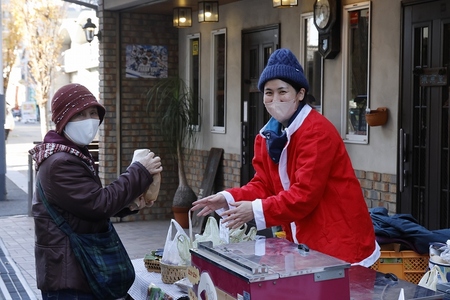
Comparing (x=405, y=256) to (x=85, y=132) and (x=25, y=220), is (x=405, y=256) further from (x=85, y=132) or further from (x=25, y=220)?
(x=25, y=220)

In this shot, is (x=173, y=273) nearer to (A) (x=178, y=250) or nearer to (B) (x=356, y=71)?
(A) (x=178, y=250)

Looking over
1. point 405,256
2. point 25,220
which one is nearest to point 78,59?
point 25,220

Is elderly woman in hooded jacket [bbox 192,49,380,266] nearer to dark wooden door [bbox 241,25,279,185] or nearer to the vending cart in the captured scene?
the vending cart

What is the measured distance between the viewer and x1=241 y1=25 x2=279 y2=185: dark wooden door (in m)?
9.54

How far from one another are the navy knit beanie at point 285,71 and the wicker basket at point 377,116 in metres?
3.79

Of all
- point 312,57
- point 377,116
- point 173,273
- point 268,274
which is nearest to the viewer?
point 268,274

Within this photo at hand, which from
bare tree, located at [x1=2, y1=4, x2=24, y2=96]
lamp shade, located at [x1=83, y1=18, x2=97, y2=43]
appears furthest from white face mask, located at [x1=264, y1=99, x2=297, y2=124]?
bare tree, located at [x1=2, y1=4, x2=24, y2=96]

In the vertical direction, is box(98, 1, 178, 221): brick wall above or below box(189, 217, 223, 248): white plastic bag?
above

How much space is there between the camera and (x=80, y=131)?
366 centimetres

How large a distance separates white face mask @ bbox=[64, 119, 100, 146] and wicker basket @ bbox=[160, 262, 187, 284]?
0.98 m

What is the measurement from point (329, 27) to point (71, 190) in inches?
193

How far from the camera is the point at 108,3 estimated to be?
10859mm

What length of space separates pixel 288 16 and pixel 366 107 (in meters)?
1.87

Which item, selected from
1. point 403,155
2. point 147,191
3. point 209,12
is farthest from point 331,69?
point 147,191
